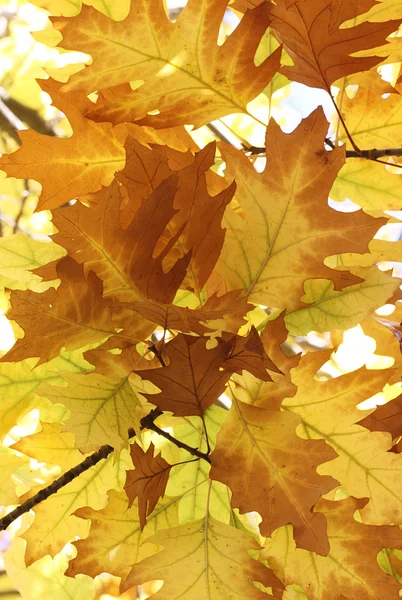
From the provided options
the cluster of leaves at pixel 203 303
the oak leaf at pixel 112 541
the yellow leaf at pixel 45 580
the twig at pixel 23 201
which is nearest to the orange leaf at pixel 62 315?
the cluster of leaves at pixel 203 303

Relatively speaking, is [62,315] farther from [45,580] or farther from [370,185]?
[45,580]

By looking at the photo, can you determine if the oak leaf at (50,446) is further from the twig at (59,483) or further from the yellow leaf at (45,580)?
the yellow leaf at (45,580)

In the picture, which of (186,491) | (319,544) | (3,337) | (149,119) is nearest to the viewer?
(319,544)

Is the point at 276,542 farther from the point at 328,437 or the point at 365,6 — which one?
the point at 365,6

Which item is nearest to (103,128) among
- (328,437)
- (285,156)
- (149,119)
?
(149,119)

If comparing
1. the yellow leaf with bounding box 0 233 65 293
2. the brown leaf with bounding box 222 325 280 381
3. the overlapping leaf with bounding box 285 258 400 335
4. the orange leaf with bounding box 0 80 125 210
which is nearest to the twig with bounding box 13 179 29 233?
the yellow leaf with bounding box 0 233 65 293

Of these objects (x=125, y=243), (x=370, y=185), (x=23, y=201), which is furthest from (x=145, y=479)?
(x=23, y=201)
